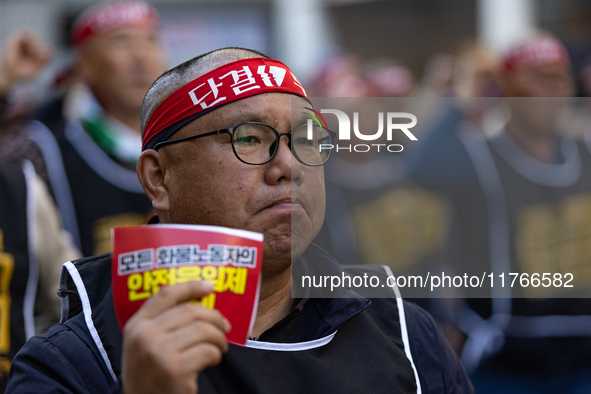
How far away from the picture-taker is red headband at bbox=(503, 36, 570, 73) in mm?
3994

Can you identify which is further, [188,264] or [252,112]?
[252,112]

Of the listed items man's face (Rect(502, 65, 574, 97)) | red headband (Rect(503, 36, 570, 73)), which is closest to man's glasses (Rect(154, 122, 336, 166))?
man's face (Rect(502, 65, 574, 97))

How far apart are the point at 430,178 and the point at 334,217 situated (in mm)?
659

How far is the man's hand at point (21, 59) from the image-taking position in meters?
3.76

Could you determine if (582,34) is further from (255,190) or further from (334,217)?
(255,190)

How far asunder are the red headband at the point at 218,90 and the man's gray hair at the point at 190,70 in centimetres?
3

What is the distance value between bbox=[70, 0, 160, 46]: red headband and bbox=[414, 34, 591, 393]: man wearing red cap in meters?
1.80

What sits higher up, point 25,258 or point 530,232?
point 530,232

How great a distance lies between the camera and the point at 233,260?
1.23 meters

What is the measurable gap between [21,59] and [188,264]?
310cm

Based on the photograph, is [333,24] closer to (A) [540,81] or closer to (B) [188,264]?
(A) [540,81]

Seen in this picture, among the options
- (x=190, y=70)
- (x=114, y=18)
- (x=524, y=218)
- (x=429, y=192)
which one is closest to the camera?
(x=190, y=70)

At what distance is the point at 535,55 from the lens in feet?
13.3


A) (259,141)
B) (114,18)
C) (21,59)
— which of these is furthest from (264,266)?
(21,59)
